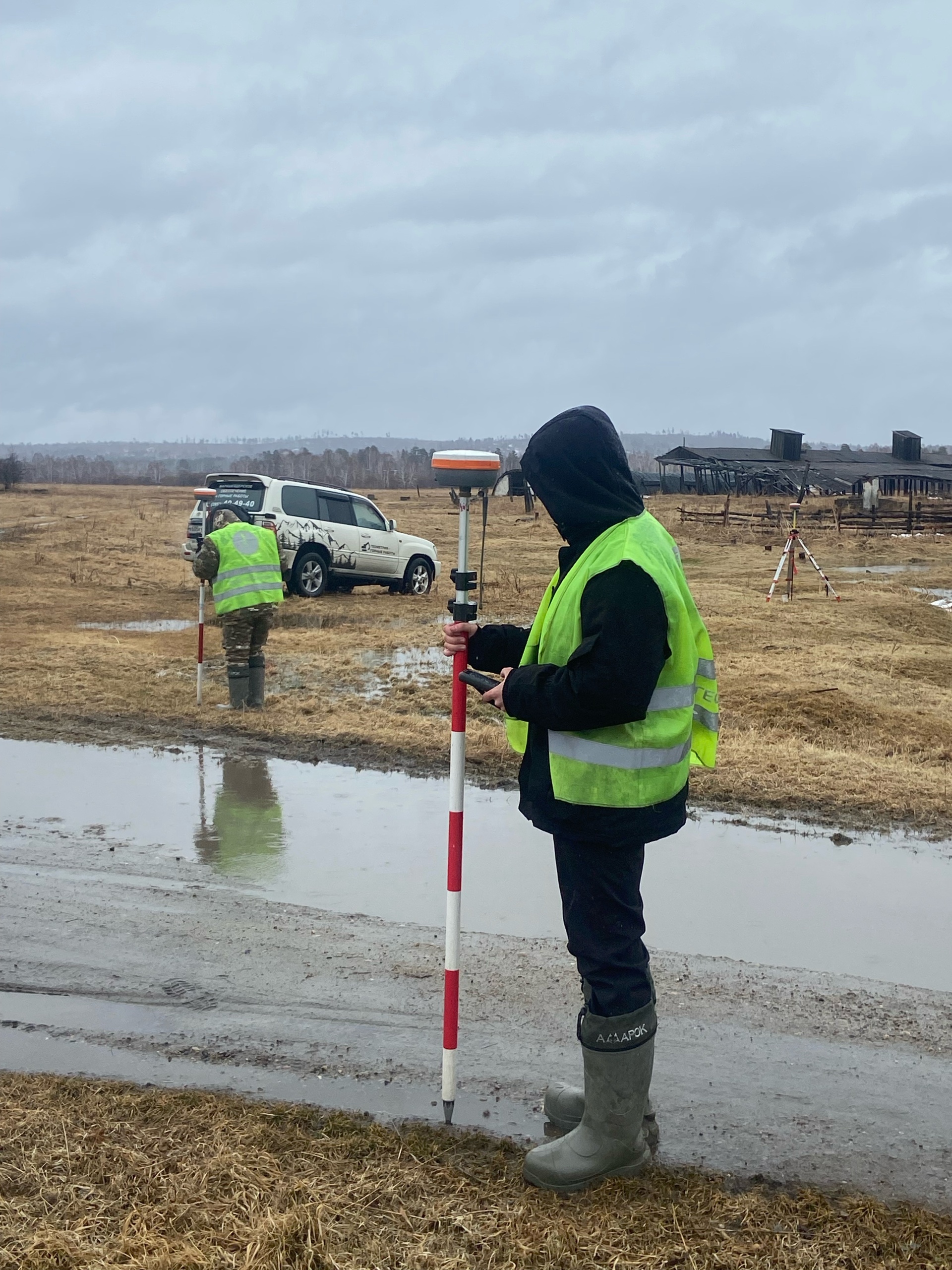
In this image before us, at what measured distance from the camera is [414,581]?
68.1ft

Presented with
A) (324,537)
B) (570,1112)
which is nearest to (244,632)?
(570,1112)

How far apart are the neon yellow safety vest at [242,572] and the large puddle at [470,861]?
2.18 metres

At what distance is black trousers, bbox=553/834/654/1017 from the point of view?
11.1 feet

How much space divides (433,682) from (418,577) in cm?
900

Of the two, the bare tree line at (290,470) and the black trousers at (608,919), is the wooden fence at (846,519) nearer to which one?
the black trousers at (608,919)

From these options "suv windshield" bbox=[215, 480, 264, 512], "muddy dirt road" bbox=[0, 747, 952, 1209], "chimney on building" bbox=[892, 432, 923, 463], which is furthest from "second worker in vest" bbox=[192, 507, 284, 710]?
"chimney on building" bbox=[892, 432, 923, 463]

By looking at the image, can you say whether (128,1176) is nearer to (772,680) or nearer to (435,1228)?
(435,1228)

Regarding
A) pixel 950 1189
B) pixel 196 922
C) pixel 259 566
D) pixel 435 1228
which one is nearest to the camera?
pixel 435 1228

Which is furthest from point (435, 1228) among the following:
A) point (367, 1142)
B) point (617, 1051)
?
point (617, 1051)

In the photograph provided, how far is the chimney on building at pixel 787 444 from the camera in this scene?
7281 cm

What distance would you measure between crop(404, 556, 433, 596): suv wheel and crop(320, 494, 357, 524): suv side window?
4.92 feet

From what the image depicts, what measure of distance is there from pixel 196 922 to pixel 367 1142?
2229 millimetres

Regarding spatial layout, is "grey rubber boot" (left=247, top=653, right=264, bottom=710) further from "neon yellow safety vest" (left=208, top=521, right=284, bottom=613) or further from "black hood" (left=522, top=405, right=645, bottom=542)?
"black hood" (left=522, top=405, right=645, bottom=542)

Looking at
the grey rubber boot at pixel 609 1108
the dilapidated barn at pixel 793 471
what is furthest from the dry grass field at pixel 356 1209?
the dilapidated barn at pixel 793 471
